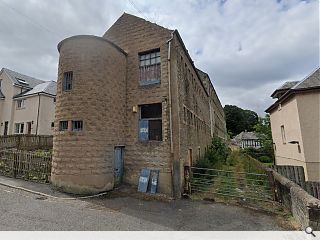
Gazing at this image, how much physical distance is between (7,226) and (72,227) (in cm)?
189

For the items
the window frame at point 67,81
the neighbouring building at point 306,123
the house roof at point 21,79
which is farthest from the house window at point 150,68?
the house roof at point 21,79

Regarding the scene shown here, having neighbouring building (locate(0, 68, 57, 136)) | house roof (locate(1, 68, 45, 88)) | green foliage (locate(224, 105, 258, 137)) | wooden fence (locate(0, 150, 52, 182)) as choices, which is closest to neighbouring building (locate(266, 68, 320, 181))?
wooden fence (locate(0, 150, 52, 182))

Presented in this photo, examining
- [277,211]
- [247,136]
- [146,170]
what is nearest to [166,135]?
[146,170]

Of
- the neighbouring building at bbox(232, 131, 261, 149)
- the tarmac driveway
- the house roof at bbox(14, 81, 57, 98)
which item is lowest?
the tarmac driveway

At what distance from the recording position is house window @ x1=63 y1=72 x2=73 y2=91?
450 inches

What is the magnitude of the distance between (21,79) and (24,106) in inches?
209

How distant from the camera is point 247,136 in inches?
2867

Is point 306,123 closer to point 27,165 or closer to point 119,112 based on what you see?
point 119,112

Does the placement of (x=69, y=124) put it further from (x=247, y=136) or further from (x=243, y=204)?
(x=247, y=136)

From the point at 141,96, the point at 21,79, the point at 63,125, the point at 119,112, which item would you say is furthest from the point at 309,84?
the point at 21,79

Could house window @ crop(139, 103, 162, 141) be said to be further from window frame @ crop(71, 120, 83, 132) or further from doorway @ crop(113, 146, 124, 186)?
window frame @ crop(71, 120, 83, 132)

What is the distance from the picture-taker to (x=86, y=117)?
10727 mm

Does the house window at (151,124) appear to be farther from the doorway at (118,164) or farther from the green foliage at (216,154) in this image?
the green foliage at (216,154)

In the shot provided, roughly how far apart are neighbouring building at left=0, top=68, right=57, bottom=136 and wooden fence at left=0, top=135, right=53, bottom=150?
4777mm
